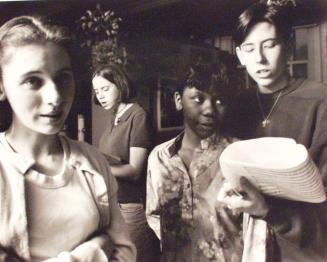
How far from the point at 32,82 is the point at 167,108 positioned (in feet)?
1.15

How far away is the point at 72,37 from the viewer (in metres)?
1.20

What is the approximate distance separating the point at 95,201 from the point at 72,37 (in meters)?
0.43

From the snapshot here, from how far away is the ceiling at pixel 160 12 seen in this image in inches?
47.4

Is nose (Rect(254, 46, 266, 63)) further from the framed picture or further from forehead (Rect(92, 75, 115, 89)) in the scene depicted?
forehead (Rect(92, 75, 115, 89))

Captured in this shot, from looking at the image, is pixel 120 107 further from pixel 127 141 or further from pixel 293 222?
pixel 293 222

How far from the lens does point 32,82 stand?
1.15 metres

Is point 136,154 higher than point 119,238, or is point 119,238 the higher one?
point 136,154

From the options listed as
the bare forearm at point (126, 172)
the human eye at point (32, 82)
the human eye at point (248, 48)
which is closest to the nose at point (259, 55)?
the human eye at point (248, 48)

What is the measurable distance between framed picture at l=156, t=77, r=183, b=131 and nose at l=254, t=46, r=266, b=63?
219mm

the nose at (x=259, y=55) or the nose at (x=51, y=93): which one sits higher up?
the nose at (x=259, y=55)

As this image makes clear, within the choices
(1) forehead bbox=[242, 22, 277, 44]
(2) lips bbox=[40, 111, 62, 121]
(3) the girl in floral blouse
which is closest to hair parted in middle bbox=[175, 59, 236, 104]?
→ (3) the girl in floral blouse

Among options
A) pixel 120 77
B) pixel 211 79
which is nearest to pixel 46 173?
pixel 120 77

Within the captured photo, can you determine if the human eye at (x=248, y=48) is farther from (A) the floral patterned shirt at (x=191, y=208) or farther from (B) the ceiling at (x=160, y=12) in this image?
(A) the floral patterned shirt at (x=191, y=208)

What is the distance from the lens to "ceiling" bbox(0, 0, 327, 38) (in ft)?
3.95
